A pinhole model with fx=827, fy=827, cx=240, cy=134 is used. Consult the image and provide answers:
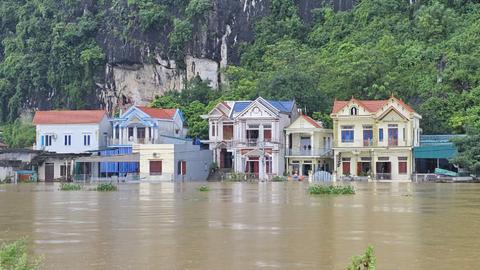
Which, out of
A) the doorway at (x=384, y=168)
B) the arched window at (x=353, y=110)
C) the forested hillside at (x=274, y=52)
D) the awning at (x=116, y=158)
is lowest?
the doorway at (x=384, y=168)

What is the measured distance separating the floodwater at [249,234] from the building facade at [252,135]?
31.3 m

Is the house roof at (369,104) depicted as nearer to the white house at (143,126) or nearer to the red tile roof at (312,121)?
the red tile roof at (312,121)

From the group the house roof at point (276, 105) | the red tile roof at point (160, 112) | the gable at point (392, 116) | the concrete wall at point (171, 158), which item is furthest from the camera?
the red tile roof at point (160, 112)

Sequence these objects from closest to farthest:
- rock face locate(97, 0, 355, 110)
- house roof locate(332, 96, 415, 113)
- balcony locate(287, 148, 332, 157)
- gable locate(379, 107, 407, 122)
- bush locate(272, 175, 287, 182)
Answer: bush locate(272, 175, 287, 182)
gable locate(379, 107, 407, 122)
house roof locate(332, 96, 415, 113)
balcony locate(287, 148, 332, 157)
rock face locate(97, 0, 355, 110)

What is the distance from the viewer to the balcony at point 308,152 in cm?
5906

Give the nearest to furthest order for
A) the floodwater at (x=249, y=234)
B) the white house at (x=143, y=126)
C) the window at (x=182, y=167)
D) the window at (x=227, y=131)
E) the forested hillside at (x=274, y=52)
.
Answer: the floodwater at (x=249, y=234) < the window at (x=182, y=167) < the window at (x=227, y=131) < the forested hillside at (x=274, y=52) < the white house at (x=143, y=126)

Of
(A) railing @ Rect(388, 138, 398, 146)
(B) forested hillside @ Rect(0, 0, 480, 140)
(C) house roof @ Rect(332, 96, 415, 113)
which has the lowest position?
(A) railing @ Rect(388, 138, 398, 146)

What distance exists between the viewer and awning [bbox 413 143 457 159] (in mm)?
53394

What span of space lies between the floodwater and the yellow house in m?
28.6

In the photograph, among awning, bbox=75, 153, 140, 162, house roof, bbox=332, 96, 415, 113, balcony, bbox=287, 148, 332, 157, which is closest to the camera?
house roof, bbox=332, 96, 415, 113

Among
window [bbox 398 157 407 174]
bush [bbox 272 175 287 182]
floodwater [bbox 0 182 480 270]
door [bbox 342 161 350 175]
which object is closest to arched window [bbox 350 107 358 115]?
door [bbox 342 161 350 175]

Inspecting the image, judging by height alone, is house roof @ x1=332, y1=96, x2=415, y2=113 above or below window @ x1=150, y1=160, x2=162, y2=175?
above

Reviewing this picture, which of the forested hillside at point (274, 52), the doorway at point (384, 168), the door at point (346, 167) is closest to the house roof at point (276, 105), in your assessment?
the forested hillside at point (274, 52)

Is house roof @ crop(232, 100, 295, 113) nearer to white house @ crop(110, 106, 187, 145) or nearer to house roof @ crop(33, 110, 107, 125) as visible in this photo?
white house @ crop(110, 106, 187, 145)
